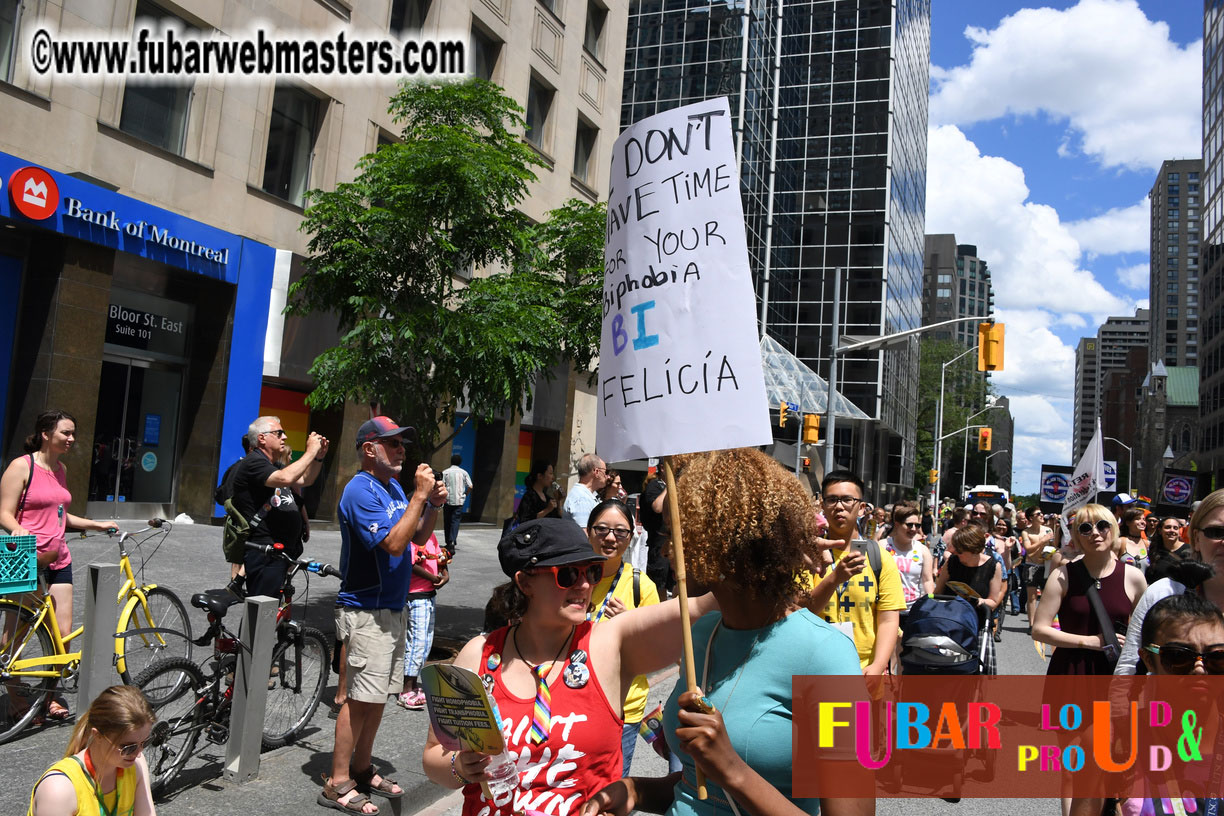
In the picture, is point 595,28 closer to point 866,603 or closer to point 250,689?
point 866,603

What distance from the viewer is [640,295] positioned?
2762 mm

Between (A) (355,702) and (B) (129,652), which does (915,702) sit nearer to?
(A) (355,702)

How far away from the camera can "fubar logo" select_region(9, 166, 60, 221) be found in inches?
479

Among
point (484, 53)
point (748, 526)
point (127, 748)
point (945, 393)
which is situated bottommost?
point (127, 748)

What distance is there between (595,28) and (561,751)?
28.1 metres

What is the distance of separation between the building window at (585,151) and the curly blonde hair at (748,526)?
2483 centimetres

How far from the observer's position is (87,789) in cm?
328

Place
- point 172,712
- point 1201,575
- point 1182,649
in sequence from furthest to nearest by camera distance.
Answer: point 172,712
point 1201,575
point 1182,649

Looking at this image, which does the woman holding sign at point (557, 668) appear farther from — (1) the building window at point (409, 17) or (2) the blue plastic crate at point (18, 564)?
(1) the building window at point (409, 17)

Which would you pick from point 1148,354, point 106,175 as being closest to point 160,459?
point 106,175

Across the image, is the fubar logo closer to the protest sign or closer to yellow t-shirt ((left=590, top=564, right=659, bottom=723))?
yellow t-shirt ((left=590, top=564, right=659, bottom=723))

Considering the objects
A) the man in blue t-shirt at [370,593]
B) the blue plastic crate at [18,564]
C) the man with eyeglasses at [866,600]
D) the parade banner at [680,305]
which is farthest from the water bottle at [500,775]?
A: the blue plastic crate at [18,564]

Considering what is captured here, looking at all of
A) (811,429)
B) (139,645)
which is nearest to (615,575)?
(139,645)

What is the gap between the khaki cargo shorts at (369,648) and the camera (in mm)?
4922
